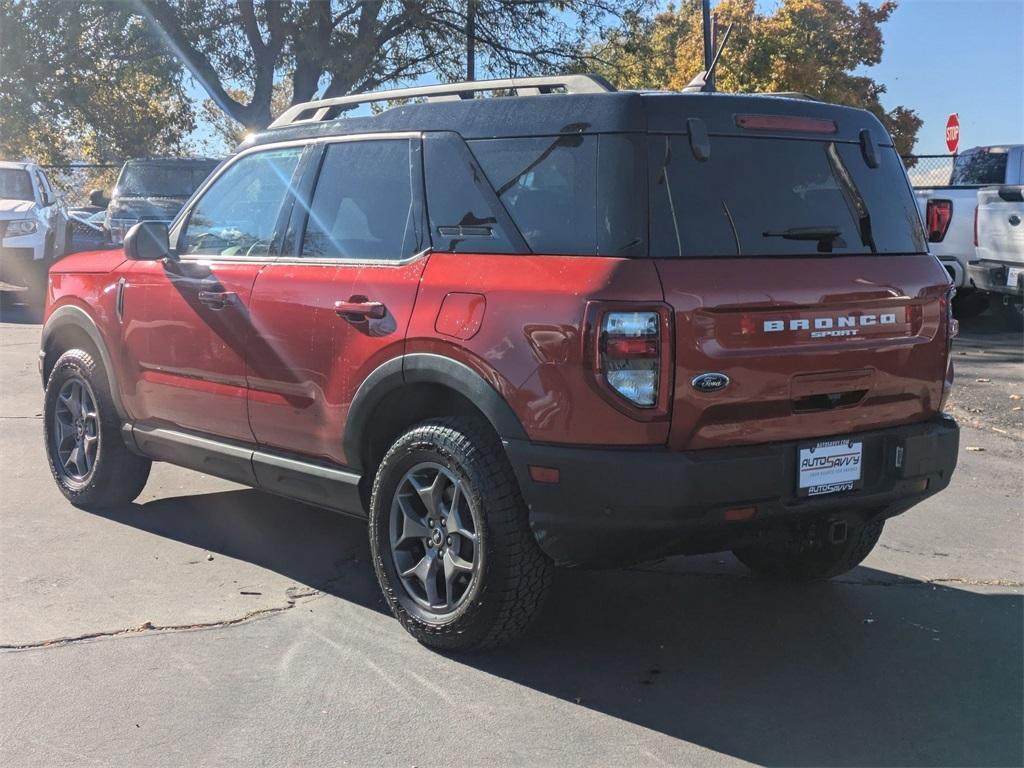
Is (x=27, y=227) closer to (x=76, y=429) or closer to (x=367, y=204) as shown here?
(x=76, y=429)

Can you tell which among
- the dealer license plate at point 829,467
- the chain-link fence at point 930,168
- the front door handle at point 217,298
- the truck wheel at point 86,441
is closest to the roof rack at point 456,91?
the front door handle at point 217,298

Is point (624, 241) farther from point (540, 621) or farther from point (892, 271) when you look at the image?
point (540, 621)

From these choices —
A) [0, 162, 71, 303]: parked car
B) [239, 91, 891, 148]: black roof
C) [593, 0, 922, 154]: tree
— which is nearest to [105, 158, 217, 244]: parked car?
[0, 162, 71, 303]: parked car

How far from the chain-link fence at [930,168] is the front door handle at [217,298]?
2081 centimetres

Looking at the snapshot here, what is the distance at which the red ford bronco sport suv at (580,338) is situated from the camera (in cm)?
341

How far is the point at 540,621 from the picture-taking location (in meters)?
4.33

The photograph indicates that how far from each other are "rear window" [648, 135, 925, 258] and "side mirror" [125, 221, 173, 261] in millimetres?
2616

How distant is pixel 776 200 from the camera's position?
3.79 metres

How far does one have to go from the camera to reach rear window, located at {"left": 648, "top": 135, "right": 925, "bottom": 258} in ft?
11.7

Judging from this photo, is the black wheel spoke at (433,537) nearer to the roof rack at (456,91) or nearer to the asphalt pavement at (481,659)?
the asphalt pavement at (481,659)

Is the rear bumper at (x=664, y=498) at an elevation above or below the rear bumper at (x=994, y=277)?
below

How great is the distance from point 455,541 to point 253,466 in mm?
1221

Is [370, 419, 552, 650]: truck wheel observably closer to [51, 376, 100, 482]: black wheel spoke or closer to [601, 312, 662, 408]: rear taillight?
[601, 312, 662, 408]: rear taillight

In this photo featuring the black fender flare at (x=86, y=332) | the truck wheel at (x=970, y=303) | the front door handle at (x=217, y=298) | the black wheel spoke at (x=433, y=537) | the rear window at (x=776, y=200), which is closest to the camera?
the rear window at (x=776, y=200)
